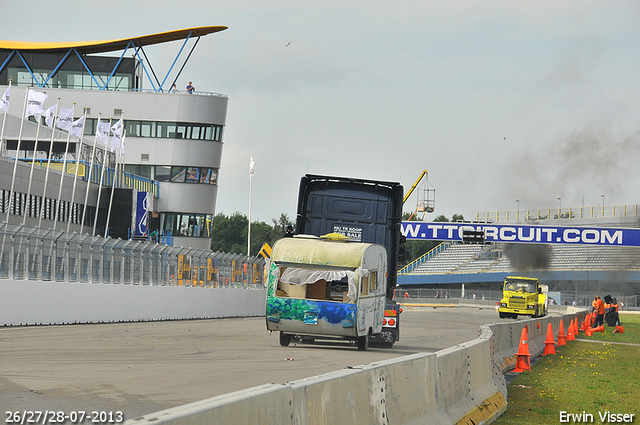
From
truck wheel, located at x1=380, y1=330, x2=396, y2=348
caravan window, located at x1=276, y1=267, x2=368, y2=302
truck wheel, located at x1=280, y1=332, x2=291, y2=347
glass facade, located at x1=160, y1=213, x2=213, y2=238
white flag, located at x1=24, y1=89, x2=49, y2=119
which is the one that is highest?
white flag, located at x1=24, y1=89, x2=49, y2=119

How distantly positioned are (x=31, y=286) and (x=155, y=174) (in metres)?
50.4

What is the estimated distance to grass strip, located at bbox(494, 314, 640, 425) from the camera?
1095cm

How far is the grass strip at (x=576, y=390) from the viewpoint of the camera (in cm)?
1095

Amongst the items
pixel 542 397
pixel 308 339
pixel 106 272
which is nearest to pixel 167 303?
pixel 106 272

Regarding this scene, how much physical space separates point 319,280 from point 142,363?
618cm

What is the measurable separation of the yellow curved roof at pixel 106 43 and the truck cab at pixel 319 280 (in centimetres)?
5360

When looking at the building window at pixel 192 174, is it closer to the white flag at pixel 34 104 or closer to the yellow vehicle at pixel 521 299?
the yellow vehicle at pixel 521 299

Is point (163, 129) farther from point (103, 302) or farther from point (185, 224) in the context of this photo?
point (103, 302)

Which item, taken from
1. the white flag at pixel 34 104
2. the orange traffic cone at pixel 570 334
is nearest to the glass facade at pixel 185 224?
the white flag at pixel 34 104

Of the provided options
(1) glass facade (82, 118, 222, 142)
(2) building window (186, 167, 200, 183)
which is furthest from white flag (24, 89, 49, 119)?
(2) building window (186, 167, 200, 183)

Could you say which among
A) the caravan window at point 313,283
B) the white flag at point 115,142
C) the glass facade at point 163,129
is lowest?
the caravan window at point 313,283

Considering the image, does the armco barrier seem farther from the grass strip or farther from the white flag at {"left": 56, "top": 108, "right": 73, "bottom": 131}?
the white flag at {"left": 56, "top": 108, "right": 73, "bottom": 131}

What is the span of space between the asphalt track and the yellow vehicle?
29.0m

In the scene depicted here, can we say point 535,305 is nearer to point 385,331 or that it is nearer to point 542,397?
point 385,331
